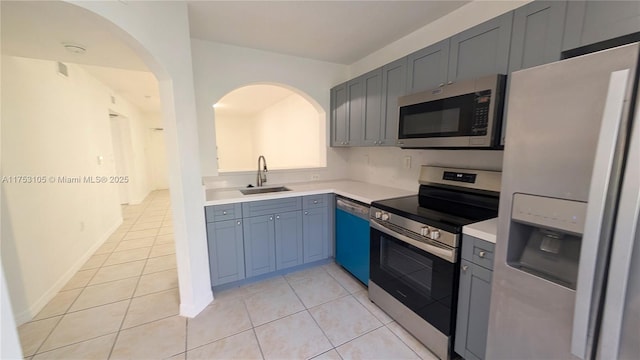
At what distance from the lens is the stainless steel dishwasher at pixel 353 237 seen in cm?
234

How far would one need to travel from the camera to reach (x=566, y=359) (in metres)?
0.98

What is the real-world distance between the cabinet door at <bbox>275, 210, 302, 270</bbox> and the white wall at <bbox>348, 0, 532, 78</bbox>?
79.2 inches

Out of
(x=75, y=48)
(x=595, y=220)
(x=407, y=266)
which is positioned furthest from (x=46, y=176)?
(x=595, y=220)

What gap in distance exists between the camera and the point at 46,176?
239cm

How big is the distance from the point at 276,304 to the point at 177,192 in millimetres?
1277

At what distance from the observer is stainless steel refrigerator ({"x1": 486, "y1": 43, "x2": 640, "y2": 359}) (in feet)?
2.62

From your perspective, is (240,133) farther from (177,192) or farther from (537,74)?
(537,74)

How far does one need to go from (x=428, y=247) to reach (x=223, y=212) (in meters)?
1.74

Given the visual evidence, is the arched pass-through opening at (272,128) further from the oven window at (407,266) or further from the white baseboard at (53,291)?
the white baseboard at (53,291)

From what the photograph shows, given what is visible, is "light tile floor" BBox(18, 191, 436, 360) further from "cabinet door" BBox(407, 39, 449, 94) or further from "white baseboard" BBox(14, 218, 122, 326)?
"cabinet door" BBox(407, 39, 449, 94)

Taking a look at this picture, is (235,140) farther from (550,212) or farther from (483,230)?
(550,212)

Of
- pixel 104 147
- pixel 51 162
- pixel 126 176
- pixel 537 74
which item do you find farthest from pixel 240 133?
pixel 537 74

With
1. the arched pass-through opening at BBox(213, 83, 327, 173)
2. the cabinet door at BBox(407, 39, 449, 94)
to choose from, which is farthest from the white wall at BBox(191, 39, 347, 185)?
the cabinet door at BBox(407, 39, 449, 94)

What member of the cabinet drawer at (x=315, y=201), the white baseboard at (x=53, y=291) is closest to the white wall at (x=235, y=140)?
the white baseboard at (x=53, y=291)
